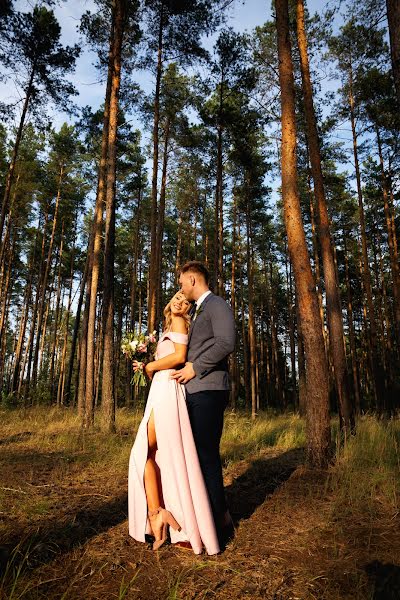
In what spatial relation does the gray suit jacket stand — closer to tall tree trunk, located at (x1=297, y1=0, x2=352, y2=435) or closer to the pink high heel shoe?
the pink high heel shoe

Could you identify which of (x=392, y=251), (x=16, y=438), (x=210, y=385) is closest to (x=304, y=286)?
(x=210, y=385)

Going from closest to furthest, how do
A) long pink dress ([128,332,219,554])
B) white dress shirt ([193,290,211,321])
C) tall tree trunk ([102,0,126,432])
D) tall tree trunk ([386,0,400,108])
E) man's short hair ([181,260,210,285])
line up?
long pink dress ([128,332,219,554]) → white dress shirt ([193,290,211,321]) → man's short hair ([181,260,210,285]) → tall tree trunk ([386,0,400,108]) → tall tree trunk ([102,0,126,432])

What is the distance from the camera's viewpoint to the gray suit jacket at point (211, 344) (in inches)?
111

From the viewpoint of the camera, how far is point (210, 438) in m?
2.89

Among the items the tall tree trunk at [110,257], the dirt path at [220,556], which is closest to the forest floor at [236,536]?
the dirt path at [220,556]

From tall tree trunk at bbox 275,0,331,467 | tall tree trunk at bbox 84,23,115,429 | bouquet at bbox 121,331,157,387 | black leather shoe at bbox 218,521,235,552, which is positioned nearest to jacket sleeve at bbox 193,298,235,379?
bouquet at bbox 121,331,157,387

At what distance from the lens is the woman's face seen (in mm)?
3119

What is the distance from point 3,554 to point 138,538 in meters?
0.93

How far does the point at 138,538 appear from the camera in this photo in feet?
9.36

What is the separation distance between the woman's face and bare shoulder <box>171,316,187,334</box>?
0.16 ft

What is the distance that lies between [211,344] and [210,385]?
315mm

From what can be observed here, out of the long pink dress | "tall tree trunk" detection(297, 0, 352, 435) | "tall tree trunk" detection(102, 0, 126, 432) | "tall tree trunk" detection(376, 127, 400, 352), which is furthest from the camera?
"tall tree trunk" detection(376, 127, 400, 352)

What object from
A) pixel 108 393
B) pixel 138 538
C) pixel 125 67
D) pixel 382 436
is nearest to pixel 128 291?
pixel 125 67

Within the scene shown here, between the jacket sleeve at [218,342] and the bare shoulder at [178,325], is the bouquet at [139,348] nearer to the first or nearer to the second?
the bare shoulder at [178,325]
